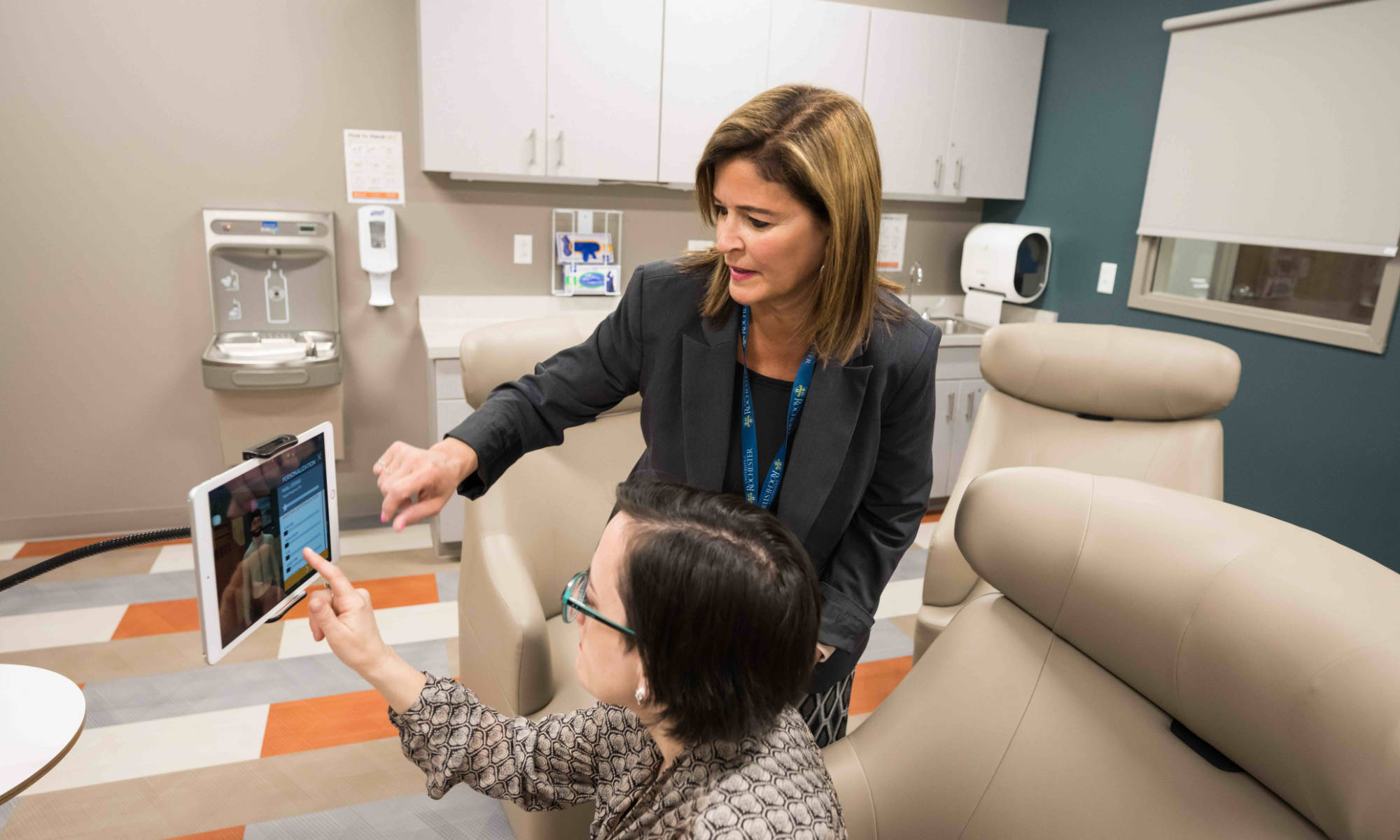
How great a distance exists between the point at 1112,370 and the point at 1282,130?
4.81ft

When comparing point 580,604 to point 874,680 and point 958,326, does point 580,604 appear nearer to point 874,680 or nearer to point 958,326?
point 874,680

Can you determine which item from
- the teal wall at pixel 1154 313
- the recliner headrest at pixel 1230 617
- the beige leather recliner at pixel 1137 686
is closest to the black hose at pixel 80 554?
the beige leather recliner at pixel 1137 686

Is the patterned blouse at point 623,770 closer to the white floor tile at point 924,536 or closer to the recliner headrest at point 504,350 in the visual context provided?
the recliner headrest at point 504,350

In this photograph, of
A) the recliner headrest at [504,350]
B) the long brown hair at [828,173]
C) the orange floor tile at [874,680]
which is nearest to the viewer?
the long brown hair at [828,173]

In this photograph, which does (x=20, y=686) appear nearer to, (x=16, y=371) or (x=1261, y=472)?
(x=16, y=371)

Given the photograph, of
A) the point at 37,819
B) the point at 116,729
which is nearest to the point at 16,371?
the point at 116,729

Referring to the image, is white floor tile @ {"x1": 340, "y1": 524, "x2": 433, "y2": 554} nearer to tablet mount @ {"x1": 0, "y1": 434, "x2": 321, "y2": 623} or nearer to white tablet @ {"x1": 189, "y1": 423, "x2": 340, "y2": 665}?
tablet mount @ {"x1": 0, "y1": 434, "x2": 321, "y2": 623}

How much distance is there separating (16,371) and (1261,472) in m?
4.68

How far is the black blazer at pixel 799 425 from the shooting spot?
1.20 metres

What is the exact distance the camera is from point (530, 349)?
197 centimetres

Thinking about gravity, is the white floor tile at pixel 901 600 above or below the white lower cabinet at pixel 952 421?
below

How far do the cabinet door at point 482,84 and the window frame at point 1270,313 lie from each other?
2.56m

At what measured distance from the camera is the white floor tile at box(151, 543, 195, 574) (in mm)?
3012

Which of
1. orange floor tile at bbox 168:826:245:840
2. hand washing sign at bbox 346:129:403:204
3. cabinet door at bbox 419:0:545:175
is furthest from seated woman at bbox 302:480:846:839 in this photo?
hand washing sign at bbox 346:129:403:204
